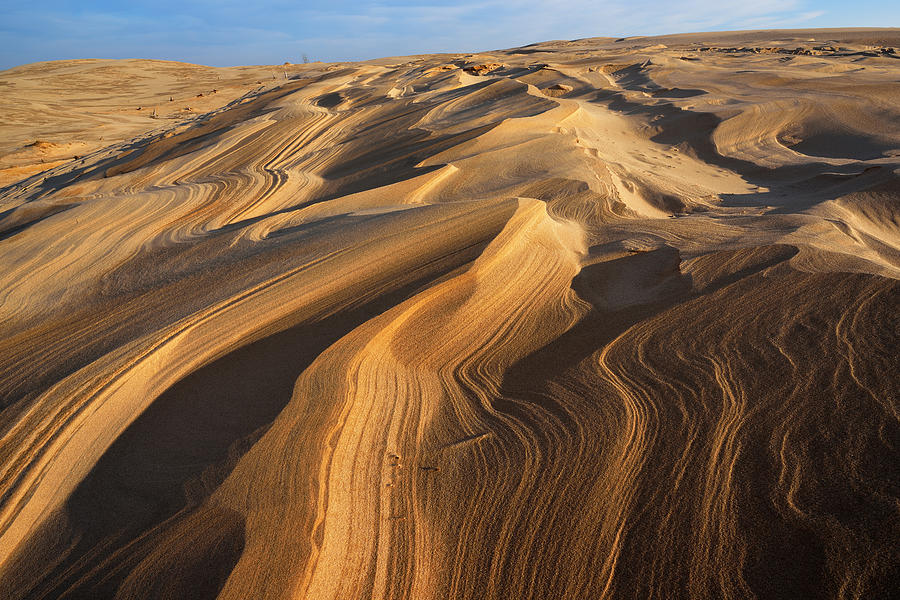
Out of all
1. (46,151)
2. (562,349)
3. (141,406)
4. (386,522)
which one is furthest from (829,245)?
(46,151)

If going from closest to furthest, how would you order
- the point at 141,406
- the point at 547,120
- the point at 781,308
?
the point at 141,406 < the point at 781,308 < the point at 547,120

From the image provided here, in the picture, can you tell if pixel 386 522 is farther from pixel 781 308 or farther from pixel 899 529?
pixel 781 308

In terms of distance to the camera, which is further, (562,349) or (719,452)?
(562,349)

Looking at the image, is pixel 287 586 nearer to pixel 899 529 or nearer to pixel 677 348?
pixel 899 529

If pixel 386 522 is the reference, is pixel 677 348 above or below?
above

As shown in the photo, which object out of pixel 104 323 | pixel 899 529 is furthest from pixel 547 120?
pixel 899 529

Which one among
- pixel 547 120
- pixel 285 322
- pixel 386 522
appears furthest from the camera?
pixel 547 120
